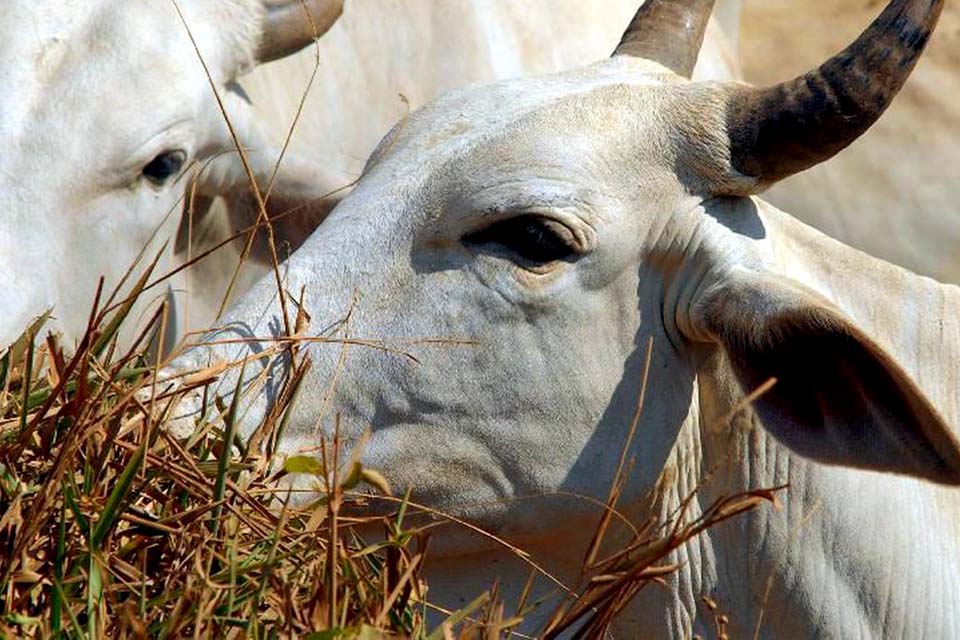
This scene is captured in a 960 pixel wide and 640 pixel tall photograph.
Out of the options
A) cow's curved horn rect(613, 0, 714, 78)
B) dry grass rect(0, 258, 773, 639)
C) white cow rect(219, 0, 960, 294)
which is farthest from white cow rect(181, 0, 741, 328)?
dry grass rect(0, 258, 773, 639)

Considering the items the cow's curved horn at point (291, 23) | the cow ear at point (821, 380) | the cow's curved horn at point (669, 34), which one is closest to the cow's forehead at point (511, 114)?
the cow's curved horn at point (669, 34)

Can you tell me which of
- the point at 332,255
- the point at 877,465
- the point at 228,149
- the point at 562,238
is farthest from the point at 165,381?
the point at 228,149

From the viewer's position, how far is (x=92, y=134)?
5.06m

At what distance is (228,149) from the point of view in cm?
553

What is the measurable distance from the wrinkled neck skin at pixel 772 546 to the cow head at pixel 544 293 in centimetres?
3

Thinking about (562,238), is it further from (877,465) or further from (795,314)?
(877,465)

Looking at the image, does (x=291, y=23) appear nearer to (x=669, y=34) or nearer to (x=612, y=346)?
(x=669, y=34)

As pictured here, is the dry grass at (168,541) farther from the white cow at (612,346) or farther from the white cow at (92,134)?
the white cow at (92,134)

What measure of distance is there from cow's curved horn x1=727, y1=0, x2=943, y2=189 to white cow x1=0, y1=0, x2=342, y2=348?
191 centimetres

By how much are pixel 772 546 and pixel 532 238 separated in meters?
0.77

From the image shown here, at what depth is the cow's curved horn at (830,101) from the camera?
3375 millimetres

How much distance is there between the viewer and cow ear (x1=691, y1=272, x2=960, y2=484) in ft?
10.3

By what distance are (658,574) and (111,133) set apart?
9.25 ft

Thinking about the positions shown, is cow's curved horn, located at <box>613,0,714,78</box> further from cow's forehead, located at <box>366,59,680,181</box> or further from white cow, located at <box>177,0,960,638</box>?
white cow, located at <box>177,0,960,638</box>
